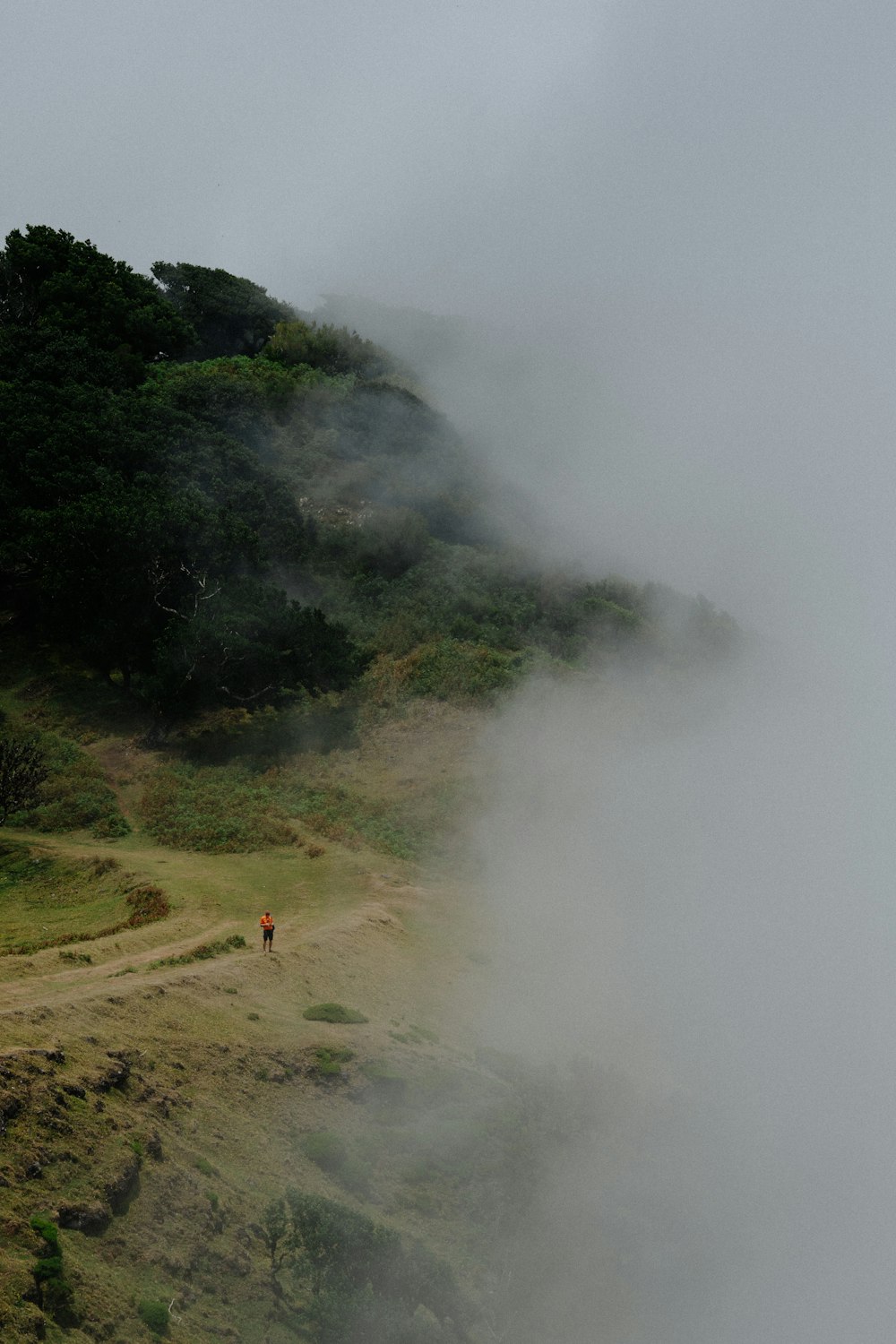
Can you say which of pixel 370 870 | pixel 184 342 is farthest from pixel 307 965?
pixel 184 342

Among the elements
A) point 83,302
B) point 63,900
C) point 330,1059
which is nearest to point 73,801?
point 63,900

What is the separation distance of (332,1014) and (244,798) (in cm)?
1561

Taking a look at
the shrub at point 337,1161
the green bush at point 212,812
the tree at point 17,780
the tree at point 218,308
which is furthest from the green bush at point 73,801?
the tree at point 218,308

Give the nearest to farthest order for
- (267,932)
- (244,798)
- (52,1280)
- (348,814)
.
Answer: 1. (52,1280)
2. (267,932)
3. (244,798)
4. (348,814)

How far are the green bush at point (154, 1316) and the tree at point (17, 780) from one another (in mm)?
19964

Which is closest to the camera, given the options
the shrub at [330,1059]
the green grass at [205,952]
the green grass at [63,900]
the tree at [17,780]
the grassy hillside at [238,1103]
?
the grassy hillside at [238,1103]

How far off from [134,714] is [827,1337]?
31262 millimetres

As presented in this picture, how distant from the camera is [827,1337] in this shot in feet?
73.2

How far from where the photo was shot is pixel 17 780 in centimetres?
3105

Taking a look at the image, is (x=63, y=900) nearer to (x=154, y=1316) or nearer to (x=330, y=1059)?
(x=330, y=1059)

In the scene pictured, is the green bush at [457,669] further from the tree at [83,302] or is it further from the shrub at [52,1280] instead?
the shrub at [52,1280]

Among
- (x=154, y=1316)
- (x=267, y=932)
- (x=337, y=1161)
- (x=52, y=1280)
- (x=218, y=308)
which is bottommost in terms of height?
(x=154, y=1316)

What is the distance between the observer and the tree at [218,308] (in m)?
74.4

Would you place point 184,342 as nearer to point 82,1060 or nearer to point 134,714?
point 134,714
